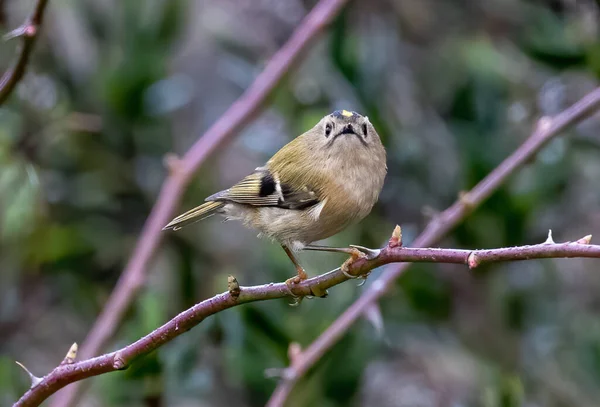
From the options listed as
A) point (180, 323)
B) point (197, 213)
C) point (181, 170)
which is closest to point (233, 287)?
point (180, 323)

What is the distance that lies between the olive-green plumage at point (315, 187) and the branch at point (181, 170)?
107 millimetres

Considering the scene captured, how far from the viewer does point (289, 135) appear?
3234 millimetres

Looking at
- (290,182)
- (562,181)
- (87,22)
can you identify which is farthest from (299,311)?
(87,22)

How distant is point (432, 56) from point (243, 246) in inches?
52.5

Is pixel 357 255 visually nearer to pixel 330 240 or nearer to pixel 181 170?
pixel 181 170

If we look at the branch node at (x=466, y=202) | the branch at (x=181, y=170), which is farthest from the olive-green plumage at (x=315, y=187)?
the branch node at (x=466, y=202)

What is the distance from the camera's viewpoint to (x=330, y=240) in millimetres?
3021

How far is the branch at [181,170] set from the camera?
2.18 meters

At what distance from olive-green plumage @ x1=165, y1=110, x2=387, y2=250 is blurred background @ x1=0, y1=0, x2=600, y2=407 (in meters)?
0.50

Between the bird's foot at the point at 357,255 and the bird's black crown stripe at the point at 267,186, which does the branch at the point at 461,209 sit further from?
the bird's foot at the point at 357,255

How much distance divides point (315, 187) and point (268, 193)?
194 millimetres

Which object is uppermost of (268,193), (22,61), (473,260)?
(268,193)

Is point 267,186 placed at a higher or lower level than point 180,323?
higher

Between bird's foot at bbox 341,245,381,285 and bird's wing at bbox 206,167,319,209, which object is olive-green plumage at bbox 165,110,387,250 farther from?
bird's foot at bbox 341,245,381,285
